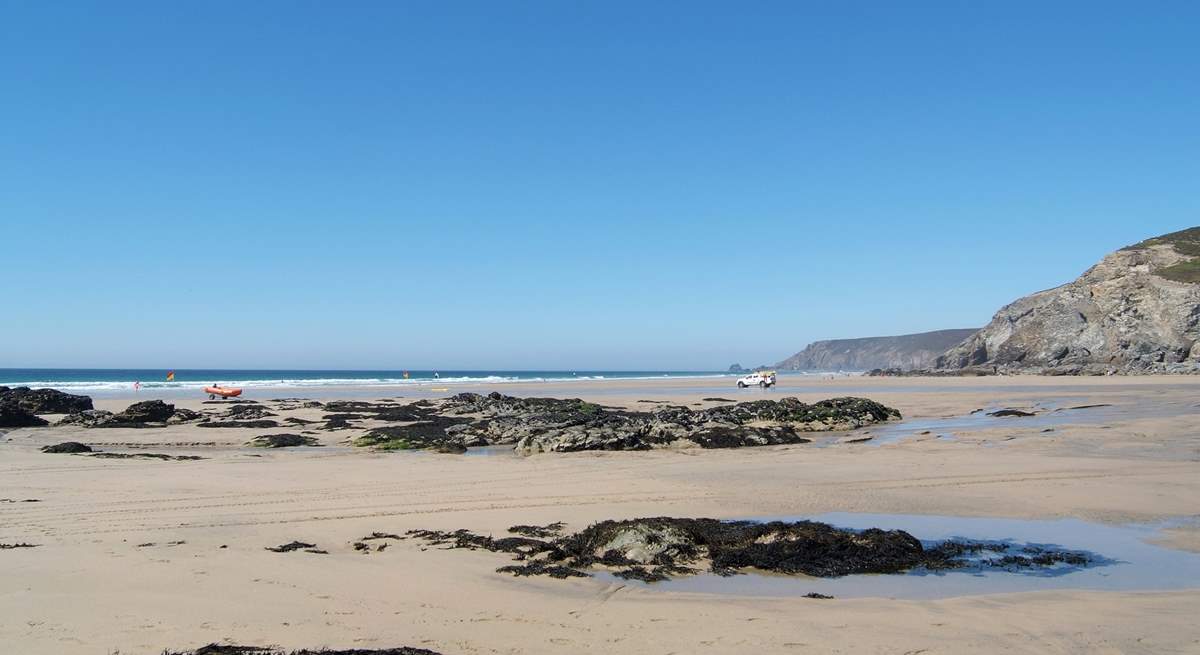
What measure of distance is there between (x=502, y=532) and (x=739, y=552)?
9.60 ft

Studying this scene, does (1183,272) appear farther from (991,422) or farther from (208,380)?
(208,380)

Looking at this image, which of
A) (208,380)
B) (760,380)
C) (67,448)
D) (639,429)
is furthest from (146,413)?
(208,380)

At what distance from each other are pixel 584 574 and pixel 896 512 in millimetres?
4963

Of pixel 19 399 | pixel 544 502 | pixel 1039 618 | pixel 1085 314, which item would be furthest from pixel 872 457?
pixel 1085 314

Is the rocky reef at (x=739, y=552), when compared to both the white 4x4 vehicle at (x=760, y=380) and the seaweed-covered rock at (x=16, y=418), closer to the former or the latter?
the seaweed-covered rock at (x=16, y=418)

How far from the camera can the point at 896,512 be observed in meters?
9.29

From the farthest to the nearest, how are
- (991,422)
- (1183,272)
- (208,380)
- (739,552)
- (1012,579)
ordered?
(208,380) → (1183,272) → (991,422) → (739,552) → (1012,579)

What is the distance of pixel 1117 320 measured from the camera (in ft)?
206

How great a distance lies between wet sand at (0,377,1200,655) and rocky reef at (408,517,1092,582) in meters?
0.47

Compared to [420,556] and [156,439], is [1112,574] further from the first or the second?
[156,439]

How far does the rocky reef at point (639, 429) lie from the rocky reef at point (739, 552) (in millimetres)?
8587

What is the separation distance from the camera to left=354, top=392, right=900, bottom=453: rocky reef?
655 inches

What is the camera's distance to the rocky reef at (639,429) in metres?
16.6

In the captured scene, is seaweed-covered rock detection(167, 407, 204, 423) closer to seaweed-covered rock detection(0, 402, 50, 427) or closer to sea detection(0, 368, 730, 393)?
seaweed-covered rock detection(0, 402, 50, 427)
